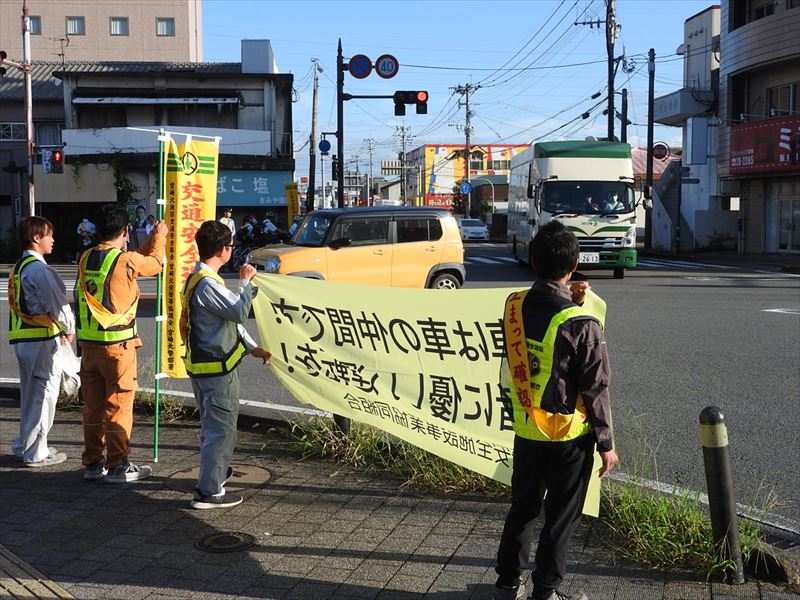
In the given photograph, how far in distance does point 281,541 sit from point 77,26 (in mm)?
54203

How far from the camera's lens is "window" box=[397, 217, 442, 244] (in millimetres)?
14570

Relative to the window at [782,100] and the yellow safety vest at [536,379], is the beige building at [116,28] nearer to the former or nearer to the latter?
the window at [782,100]

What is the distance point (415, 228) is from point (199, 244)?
9.93 m

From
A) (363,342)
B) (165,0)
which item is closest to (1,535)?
(363,342)

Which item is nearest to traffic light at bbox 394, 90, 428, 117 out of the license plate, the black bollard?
the license plate

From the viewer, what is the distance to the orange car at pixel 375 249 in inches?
535

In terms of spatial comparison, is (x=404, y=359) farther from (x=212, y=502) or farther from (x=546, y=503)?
(x=546, y=503)

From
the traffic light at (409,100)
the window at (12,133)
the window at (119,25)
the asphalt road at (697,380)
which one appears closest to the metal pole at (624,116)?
the traffic light at (409,100)

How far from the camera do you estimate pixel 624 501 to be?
443 centimetres

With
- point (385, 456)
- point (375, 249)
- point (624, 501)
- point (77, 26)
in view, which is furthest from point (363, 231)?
point (77, 26)

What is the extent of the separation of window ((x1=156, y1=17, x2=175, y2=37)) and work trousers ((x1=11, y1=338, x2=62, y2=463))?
165ft

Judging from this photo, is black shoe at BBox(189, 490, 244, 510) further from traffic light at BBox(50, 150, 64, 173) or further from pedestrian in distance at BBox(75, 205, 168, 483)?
traffic light at BBox(50, 150, 64, 173)

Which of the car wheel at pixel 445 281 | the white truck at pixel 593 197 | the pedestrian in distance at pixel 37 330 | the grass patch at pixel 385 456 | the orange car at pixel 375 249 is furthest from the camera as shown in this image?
the white truck at pixel 593 197

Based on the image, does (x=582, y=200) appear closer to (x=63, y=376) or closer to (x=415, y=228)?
(x=415, y=228)
